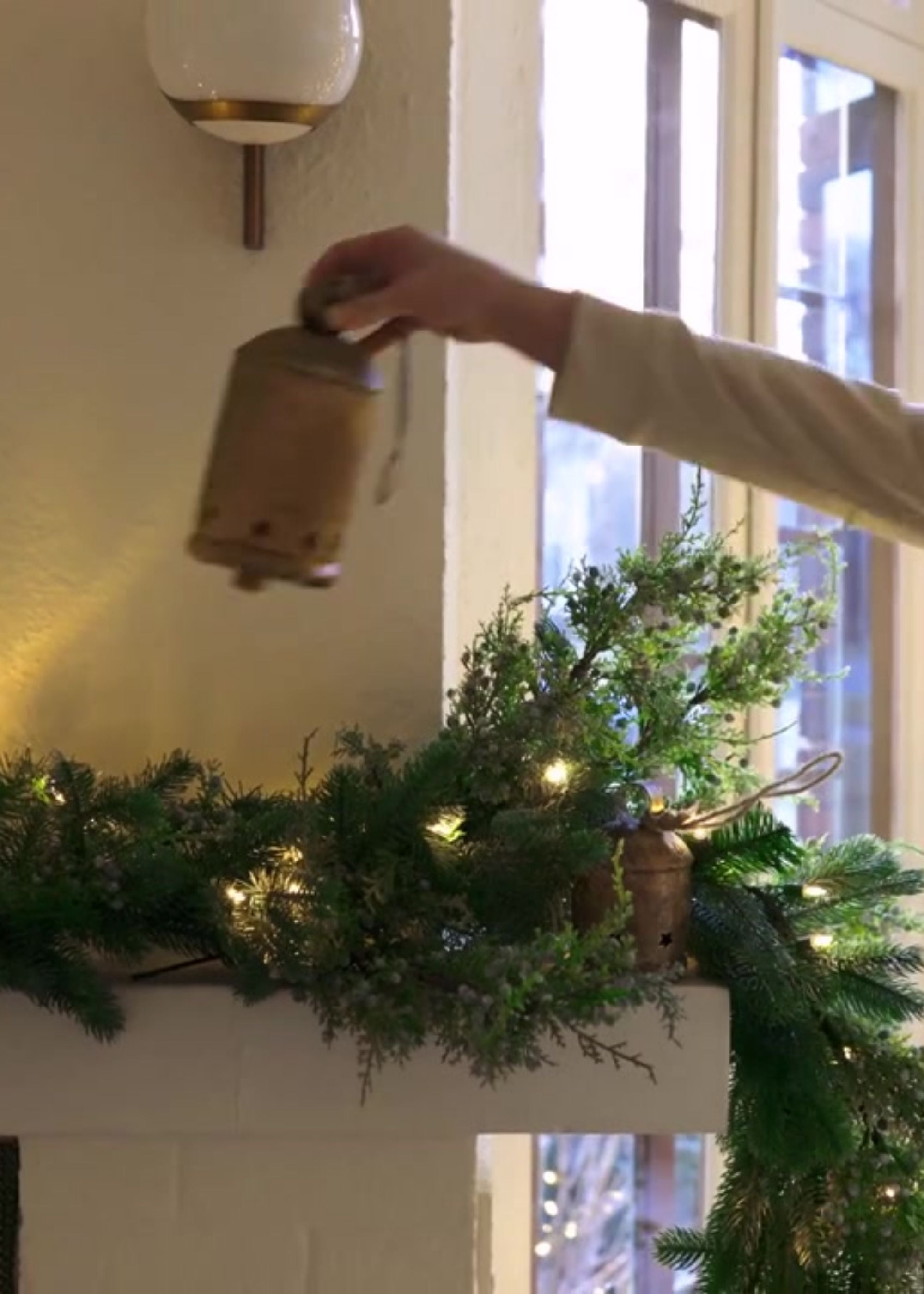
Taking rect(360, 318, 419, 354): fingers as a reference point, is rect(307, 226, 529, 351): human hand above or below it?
above

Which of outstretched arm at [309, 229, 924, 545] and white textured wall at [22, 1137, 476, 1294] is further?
white textured wall at [22, 1137, 476, 1294]

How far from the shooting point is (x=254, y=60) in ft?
4.34

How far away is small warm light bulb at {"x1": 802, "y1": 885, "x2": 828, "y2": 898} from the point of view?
147 cm

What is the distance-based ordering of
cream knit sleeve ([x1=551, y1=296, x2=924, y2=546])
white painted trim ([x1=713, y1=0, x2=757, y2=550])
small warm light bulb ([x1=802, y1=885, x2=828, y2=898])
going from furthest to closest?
1. white painted trim ([x1=713, y1=0, x2=757, y2=550])
2. small warm light bulb ([x1=802, y1=885, x2=828, y2=898])
3. cream knit sleeve ([x1=551, y1=296, x2=924, y2=546])

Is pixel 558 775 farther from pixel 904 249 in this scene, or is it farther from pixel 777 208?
pixel 904 249

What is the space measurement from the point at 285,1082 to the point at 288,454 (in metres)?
0.57

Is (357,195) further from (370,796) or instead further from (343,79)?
(370,796)

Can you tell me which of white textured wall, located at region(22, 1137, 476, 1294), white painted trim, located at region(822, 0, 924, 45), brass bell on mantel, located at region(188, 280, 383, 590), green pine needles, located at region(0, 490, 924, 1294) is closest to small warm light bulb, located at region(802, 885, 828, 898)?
green pine needles, located at region(0, 490, 924, 1294)

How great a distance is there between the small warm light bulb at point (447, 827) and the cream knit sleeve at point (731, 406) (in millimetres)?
Answer: 449

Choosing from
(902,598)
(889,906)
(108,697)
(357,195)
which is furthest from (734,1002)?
(902,598)

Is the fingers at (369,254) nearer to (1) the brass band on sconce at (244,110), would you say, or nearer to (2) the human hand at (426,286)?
(2) the human hand at (426,286)

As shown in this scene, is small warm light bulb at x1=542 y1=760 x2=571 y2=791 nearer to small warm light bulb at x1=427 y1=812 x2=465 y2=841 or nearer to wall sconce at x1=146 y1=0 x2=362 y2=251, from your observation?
small warm light bulb at x1=427 y1=812 x2=465 y2=841

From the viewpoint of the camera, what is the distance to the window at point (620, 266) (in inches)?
80.8

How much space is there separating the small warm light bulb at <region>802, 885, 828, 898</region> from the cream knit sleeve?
0.56m
